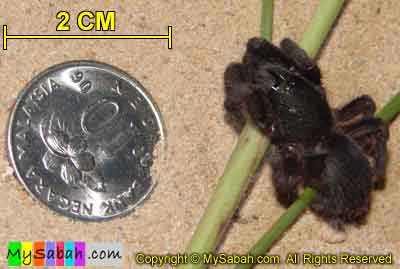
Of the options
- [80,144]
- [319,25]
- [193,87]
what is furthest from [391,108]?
[80,144]

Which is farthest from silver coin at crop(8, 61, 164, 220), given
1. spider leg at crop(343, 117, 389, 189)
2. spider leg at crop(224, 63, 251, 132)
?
spider leg at crop(343, 117, 389, 189)

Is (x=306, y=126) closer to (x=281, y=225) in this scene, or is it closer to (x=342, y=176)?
(x=342, y=176)

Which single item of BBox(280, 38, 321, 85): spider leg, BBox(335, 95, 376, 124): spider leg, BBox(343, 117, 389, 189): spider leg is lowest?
BBox(343, 117, 389, 189): spider leg

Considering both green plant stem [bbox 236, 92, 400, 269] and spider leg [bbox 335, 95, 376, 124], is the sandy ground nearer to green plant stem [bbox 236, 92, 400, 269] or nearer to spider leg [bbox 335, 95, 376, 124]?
spider leg [bbox 335, 95, 376, 124]

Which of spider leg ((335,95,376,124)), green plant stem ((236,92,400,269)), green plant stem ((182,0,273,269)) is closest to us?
green plant stem ((236,92,400,269))

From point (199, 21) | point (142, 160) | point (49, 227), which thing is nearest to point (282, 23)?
point (199, 21)

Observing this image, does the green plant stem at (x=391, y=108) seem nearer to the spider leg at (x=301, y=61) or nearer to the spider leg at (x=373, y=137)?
the spider leg at (x=373, y=137)
